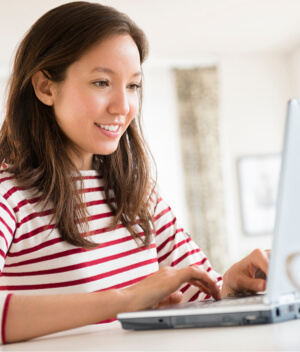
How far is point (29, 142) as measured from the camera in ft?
4.95

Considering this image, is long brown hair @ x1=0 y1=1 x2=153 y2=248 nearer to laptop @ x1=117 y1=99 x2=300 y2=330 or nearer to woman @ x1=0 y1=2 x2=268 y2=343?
woman @ x1=0 y1=2 x2=268 y2=343

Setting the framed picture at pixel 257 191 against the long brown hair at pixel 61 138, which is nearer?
the long brown hair at pixel 61 138

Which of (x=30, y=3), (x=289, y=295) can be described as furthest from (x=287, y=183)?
(x=30, y=3)

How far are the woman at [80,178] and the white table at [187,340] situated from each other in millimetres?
212

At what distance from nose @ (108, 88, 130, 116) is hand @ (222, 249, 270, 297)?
1.47ft

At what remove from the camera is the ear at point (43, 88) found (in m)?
1.47

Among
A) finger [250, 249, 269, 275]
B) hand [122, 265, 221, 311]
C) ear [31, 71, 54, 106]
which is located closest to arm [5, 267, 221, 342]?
hand [122, 265, 221, 311]

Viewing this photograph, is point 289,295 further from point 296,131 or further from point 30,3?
point 30,3

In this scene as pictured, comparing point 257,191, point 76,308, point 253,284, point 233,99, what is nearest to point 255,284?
point 253,284

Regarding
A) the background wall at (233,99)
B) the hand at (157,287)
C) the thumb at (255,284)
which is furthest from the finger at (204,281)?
the background wall at (233,99)

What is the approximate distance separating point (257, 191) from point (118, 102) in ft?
18.4

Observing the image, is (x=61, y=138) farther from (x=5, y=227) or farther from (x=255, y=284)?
(x=255, y=284)

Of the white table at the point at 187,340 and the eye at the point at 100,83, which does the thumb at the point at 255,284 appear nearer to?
the white table at the point at 187,340

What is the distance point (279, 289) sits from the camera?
855 mm
